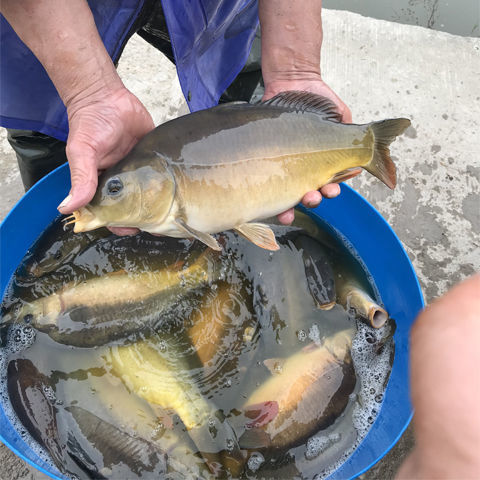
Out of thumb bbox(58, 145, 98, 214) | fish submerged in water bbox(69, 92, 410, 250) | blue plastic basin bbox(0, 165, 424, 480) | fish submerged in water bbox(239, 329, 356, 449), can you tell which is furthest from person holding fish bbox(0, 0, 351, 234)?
fish submerged in water bbox(239, 329, 356, 449)

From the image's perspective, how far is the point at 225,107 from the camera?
179cm

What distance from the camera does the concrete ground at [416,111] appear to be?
2.90 meters

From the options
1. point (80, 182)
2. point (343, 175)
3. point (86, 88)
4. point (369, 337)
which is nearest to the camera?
point (80, 182)

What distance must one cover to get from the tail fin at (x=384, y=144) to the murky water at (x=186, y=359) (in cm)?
64

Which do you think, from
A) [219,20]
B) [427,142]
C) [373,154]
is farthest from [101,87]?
[427,142]

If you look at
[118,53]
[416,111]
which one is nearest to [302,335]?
[118,53]

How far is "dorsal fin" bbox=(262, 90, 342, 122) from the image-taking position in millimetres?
1873

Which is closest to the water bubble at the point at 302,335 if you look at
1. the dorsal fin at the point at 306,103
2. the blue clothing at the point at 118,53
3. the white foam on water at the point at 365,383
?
the white foam on water at the point at 365,383

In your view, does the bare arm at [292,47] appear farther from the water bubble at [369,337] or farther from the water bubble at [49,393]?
the water bubble at [49,393]

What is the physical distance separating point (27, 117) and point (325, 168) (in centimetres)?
147

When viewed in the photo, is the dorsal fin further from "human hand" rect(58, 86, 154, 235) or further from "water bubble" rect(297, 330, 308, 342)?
"water bubble" rect(297, 330, 308, 342)

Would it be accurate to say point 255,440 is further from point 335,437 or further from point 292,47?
point 292,47

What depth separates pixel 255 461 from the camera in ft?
6.59

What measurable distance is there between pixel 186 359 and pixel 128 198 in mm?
962
